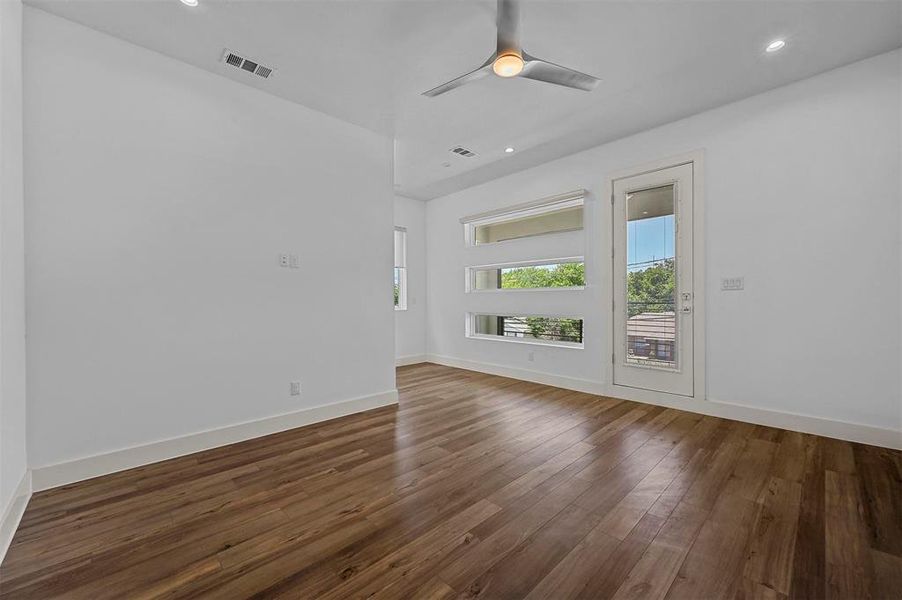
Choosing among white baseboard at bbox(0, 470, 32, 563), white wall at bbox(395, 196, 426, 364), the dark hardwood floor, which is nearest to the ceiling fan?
the dark hardwood floor

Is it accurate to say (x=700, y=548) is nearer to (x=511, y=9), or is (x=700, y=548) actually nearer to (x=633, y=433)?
(x=633, y=433)

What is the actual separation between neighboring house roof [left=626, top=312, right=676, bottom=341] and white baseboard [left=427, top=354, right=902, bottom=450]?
0.62m

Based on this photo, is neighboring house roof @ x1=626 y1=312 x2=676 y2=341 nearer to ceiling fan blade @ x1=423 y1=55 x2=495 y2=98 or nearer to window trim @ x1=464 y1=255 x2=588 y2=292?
window trim @ x1=464 y1=255 x2=588 y2=292

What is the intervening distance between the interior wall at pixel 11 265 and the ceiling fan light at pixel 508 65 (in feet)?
8.40

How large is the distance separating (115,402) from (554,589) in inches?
113

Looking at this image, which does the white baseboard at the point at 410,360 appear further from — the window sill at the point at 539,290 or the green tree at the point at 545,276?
the green tree at the point at 545,276

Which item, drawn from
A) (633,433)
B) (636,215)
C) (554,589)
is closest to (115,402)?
(554,589)

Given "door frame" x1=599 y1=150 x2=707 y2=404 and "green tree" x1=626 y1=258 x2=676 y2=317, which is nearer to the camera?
"door frame" x1=599 y1=150 x2=707 y2=404

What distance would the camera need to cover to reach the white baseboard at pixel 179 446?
2243 millimetres

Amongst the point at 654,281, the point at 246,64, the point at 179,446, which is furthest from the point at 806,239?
the point at 179,446

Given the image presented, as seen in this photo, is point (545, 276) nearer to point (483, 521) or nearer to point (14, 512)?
point (483, 521)

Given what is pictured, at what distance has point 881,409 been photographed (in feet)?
9.03

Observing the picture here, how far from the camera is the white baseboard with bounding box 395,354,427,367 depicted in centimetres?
623

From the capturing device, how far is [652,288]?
3.92m
